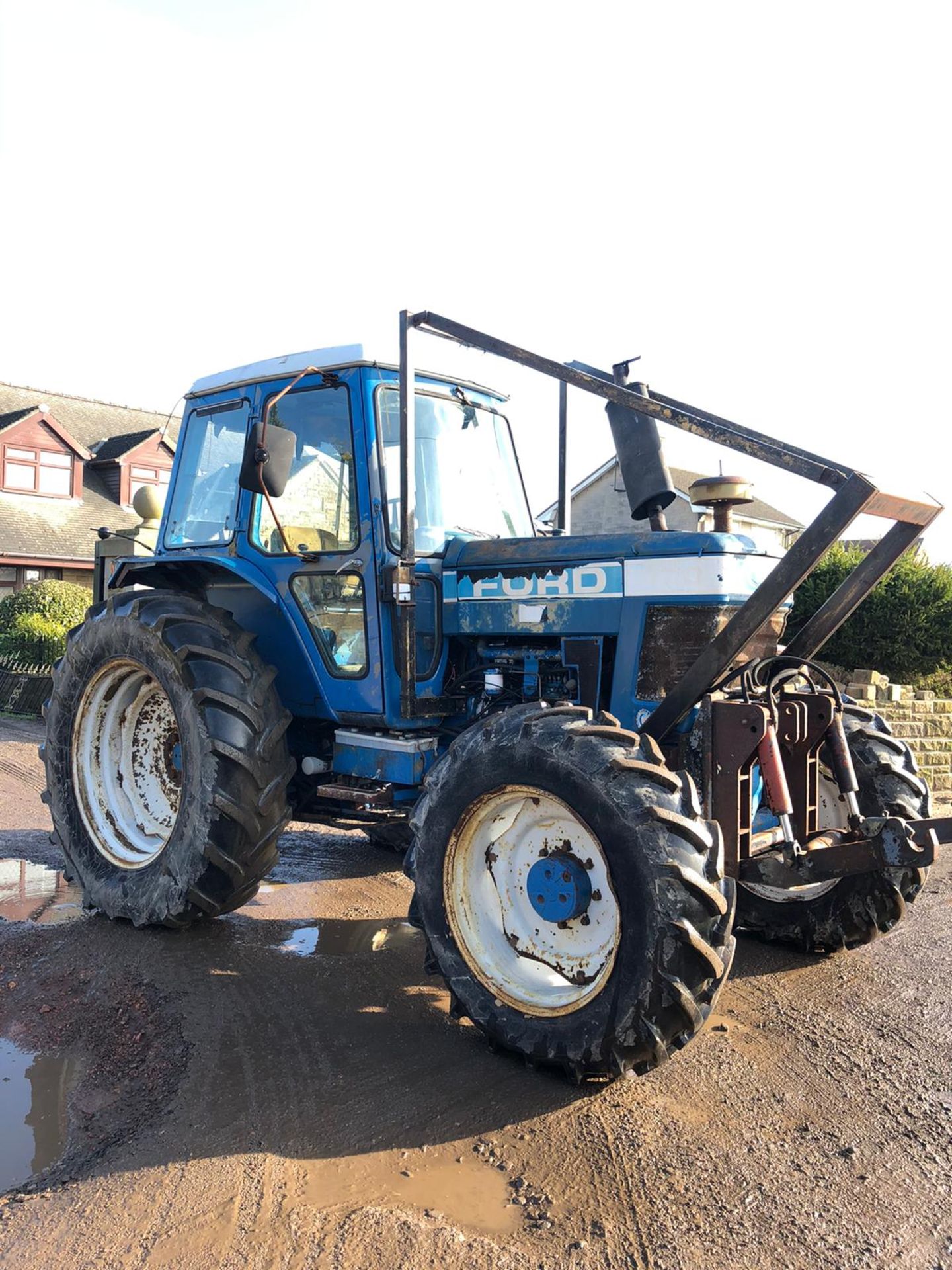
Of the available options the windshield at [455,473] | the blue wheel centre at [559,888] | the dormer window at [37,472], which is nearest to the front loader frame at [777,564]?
the windshield at [455,473]

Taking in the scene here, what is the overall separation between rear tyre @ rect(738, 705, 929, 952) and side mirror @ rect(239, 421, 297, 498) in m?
2.80

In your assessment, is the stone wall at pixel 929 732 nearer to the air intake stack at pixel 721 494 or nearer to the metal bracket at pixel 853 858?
the air intake stack at pixel 721 494

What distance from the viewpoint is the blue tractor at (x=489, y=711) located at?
3.41m

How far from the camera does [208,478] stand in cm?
546

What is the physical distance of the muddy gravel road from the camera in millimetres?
2639

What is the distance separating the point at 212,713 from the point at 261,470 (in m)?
1.10

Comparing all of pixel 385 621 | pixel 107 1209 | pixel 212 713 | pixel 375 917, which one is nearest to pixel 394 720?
pixel 385 621

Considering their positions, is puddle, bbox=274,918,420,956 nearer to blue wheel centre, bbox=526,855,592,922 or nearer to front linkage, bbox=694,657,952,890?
blue wheel centre, bbox=526,855,592,922

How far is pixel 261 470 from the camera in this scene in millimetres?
4305

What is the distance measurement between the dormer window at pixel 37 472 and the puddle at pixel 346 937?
22.1m

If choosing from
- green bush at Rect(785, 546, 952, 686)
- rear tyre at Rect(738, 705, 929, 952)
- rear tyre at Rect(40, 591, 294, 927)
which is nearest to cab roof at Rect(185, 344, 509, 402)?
rear tyre at Rect(40, 591, 294, 927)

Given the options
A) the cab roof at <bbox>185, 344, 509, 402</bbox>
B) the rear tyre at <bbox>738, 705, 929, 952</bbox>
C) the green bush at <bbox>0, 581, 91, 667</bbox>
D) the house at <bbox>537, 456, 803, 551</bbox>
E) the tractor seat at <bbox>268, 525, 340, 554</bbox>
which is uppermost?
the house at <bbox>537, 456, 803, 551</bbox>

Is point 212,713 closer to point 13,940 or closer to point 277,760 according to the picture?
point 277,760

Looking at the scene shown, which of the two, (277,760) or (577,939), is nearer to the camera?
(577,939)
